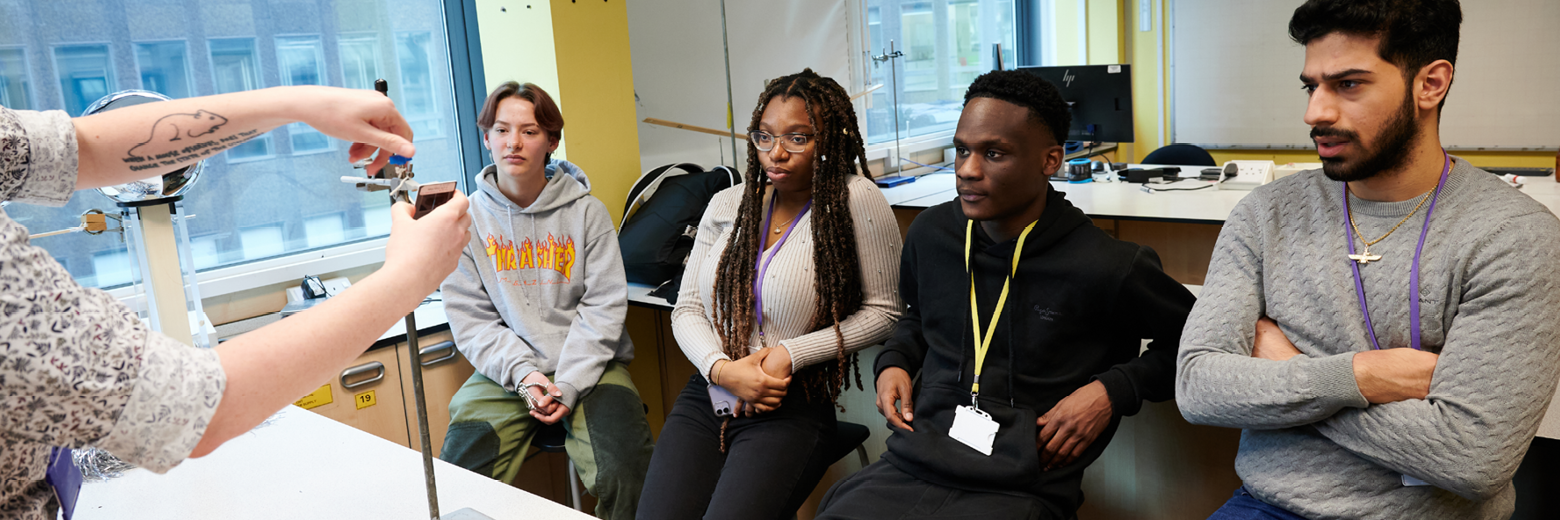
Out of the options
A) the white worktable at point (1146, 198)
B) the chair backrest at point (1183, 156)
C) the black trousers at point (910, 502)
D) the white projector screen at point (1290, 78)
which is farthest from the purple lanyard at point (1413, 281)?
the white projector screen at point (1290, 78)

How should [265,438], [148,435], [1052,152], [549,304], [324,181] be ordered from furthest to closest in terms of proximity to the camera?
[324,181] → [549,304] → [1052,152] → [265,438] → [148,435]

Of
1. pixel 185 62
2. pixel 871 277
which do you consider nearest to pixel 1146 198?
pixel 871 277

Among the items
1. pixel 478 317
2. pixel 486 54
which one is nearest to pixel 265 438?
pixel 478 317

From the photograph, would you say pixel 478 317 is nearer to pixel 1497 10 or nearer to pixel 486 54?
pixel 486 54

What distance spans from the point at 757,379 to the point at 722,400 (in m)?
0.11

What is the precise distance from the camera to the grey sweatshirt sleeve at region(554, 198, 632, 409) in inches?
94.0

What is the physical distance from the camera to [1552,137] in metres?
4.92

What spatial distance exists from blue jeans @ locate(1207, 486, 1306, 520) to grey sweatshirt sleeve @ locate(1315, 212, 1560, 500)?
0.68ft

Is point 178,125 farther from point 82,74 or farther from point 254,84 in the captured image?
point 254,84

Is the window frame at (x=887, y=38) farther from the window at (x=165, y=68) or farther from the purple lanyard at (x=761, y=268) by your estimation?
the window at (x=165, y=68)

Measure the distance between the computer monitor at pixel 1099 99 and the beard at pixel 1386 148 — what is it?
272 centimetres

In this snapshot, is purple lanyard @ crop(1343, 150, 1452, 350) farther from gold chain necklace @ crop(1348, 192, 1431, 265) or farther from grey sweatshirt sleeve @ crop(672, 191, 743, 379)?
grey sweatshirt sleeve @ crop(672, 191, 743, 379)

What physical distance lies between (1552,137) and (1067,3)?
2.70 metres

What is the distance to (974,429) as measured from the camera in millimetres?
1692
